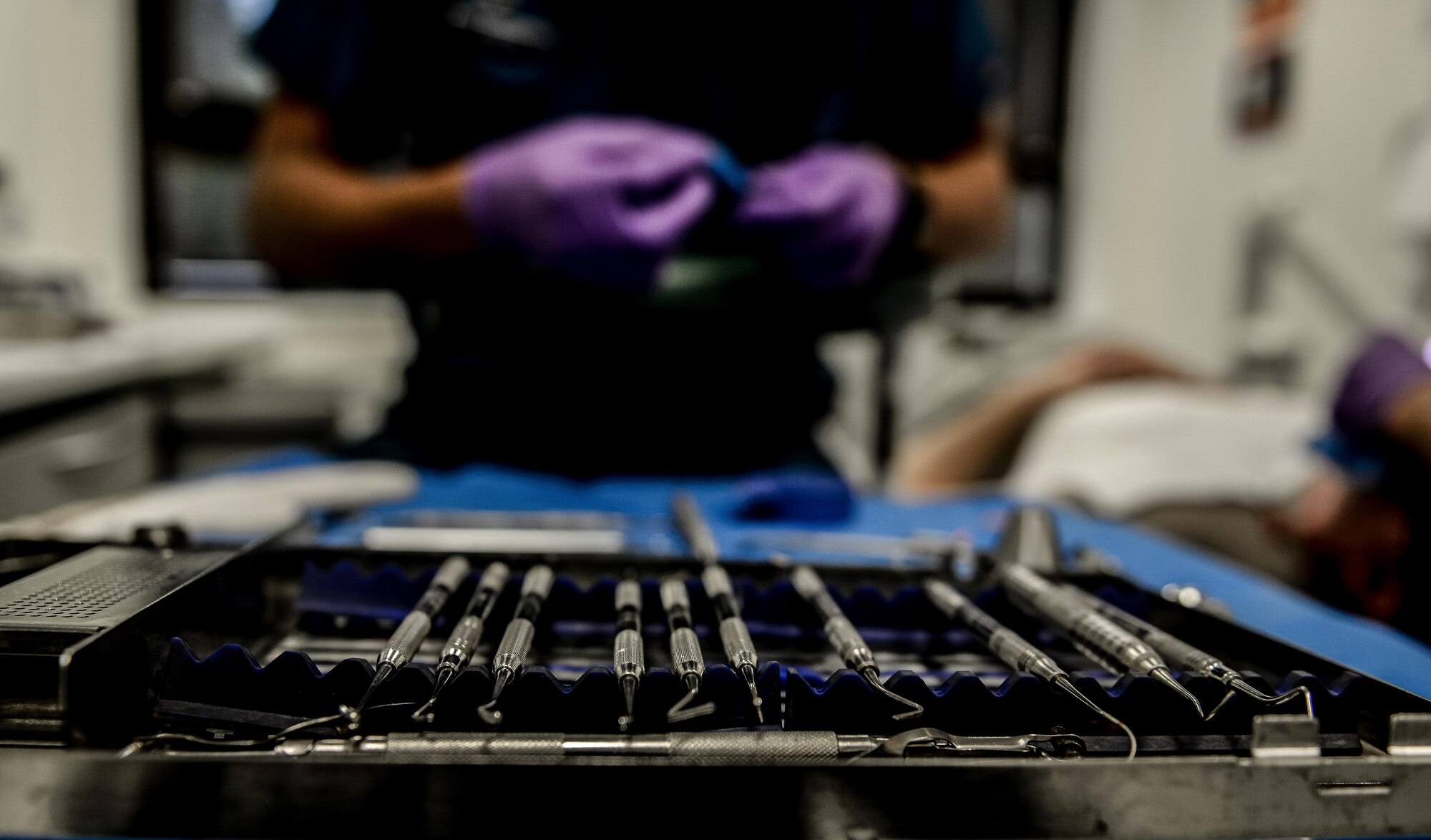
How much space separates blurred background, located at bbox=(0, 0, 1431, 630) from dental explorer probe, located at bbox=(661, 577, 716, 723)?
518 mm

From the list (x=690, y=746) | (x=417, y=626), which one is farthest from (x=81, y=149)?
(x=690, y=746)

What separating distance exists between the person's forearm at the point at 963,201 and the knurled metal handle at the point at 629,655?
0.62m

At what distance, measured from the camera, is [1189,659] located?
311mm

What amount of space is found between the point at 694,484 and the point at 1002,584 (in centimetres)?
42

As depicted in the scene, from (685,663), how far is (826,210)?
51 cm

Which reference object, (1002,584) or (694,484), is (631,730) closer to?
(1002,584)

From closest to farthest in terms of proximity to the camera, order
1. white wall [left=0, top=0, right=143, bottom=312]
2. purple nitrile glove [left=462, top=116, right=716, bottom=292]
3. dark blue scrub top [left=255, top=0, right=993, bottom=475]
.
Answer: purple nitrile glove [left=462, top=116, right=716, bottom=292], dark blue scrub top [left=255, top=0, right=993, bottom=475], white wall [left=0, top=0, right=143, bottom=312]

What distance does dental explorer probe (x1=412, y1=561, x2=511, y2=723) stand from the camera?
0.27 meters

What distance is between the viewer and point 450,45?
0.83 meters

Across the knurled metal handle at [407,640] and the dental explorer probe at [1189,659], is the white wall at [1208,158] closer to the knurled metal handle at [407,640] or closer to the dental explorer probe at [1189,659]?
the dental explorer probe at [1189,659]

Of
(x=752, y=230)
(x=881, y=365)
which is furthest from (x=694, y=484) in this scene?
(x=881, y=365)

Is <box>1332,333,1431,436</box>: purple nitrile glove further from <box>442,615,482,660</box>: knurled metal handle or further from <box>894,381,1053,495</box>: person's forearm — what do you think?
<box>894,381,1053,495</box>: person's forearm

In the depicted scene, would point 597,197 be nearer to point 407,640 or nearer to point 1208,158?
point 407,640

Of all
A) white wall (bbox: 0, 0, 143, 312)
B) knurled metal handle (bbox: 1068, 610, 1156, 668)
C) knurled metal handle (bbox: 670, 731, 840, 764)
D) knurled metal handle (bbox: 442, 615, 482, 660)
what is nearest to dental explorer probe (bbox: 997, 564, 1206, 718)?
knurled metal handle (bbox: 1068, 610, 1156, 668)
